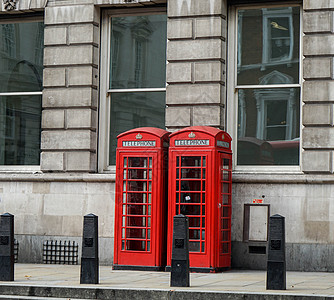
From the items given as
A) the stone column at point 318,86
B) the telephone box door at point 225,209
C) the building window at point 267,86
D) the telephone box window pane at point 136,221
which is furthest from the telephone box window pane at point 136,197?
the stone column at point 318,86

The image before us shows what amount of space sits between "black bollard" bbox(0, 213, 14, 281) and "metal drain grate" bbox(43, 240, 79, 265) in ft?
12.0

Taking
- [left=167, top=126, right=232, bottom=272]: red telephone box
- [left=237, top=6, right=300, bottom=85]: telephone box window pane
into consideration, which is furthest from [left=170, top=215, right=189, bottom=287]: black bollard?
[left=237, top=6, right=300, bottom=85]: telephone box window pane

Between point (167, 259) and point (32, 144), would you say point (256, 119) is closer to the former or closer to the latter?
point (167, 259)

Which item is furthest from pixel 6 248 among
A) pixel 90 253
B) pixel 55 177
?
pixel 55 177

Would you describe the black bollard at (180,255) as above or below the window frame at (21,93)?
below

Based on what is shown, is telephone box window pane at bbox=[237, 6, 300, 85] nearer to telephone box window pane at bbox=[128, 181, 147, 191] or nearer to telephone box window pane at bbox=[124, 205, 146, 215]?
telephone box window pane at bbox=[128, 181, 147, 191]

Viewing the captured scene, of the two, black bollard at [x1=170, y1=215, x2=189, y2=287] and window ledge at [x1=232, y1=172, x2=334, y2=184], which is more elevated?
window ledge at [x1=232, y1=172, x2=334, y2=184]

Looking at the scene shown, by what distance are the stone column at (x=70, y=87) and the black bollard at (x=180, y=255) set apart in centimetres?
489

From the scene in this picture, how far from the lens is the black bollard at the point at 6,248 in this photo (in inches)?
437

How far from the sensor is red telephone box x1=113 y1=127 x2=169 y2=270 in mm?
13094

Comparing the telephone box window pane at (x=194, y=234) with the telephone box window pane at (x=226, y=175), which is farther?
the telephone box window pane at (x=226, y=175)

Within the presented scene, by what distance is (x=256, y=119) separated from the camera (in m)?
14.4

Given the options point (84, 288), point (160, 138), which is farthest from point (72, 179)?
point (84, 288)

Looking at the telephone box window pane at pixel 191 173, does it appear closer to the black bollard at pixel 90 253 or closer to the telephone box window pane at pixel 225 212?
the telephone box window pane at pixel 225 212
